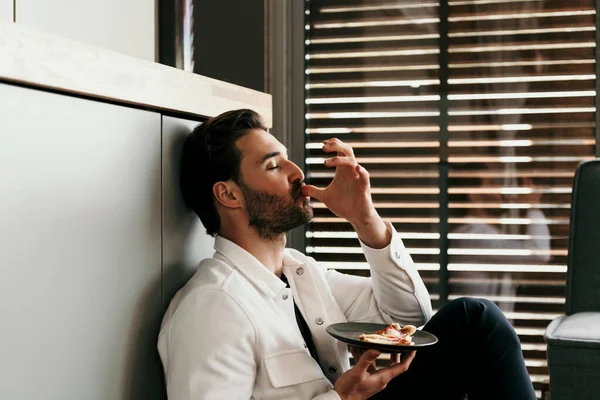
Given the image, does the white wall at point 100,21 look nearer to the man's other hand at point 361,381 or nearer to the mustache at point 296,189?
the mustache at point 296,189

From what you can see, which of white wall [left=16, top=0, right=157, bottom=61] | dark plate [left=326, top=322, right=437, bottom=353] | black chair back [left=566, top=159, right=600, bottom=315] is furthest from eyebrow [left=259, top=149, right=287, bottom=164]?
black chair back [left=566, top=159, right=600, bottom=315]

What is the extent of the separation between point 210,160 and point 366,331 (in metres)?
0.51

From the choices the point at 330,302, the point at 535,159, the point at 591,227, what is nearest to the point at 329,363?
the point at 330,302

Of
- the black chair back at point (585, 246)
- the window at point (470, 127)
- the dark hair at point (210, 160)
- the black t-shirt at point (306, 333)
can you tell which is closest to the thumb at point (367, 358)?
the black t-shirt at point (306, 333)

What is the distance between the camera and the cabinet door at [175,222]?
1500mm

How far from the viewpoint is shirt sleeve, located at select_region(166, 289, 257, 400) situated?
132cm

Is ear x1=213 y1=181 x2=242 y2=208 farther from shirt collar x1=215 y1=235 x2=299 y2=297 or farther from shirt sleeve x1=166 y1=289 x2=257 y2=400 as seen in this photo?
shirt sleeve x1=166 y1=289 x2=257 y2=400

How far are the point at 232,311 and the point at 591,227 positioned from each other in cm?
123

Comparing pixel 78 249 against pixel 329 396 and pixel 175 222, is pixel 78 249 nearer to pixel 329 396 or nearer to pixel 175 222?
pixel 175 222

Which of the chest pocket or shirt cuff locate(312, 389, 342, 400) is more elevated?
the chest pocket

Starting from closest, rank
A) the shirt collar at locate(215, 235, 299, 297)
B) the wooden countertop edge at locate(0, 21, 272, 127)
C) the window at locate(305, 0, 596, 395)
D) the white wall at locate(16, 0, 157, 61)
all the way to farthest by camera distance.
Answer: the wooden countertop edge at locate(0, 21, 272, 127) → the shirt collar at locate(215, 235, 299, 297) → the white wall at locate(16, 0, 157, 61) → the window at locate(305, 0, 596, 395)

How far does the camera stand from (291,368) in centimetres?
146

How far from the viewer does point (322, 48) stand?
113 inches

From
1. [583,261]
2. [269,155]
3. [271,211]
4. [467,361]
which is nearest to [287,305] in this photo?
[271,211]
